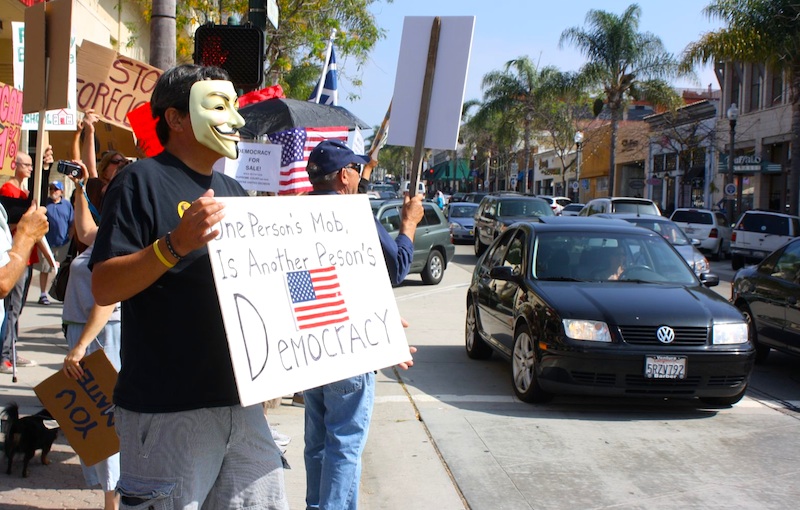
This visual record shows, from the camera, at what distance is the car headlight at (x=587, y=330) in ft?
22.3

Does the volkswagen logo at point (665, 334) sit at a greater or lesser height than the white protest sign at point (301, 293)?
lesser

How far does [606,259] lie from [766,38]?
2220 centimetres

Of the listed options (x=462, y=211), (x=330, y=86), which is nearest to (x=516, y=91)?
Answer: (x=462, y=211)

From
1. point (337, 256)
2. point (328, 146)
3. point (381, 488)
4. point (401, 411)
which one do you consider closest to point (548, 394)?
point (401, 411)

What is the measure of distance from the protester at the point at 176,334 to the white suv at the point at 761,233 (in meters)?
22.2

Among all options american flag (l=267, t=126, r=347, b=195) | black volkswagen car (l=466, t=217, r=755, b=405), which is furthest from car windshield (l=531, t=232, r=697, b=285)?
american flag (l=267, t=126, r=347, b=195)

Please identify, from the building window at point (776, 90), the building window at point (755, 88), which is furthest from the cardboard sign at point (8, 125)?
the building window at point (755, 88)

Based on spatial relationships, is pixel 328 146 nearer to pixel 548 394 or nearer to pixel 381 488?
pixel 381 488

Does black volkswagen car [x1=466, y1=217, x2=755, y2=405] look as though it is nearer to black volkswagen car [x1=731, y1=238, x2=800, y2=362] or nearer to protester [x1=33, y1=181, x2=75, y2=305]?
black volkswagen car [x1=731, y1=238, x2=800, y2=362]

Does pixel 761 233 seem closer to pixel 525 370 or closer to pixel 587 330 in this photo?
pixel 525 370

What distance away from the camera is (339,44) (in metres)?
19.5

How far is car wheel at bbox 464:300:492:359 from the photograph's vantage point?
9258 mm

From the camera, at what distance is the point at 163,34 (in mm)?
7406

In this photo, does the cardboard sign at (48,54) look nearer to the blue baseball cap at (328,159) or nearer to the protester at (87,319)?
the protester at (87,319)
